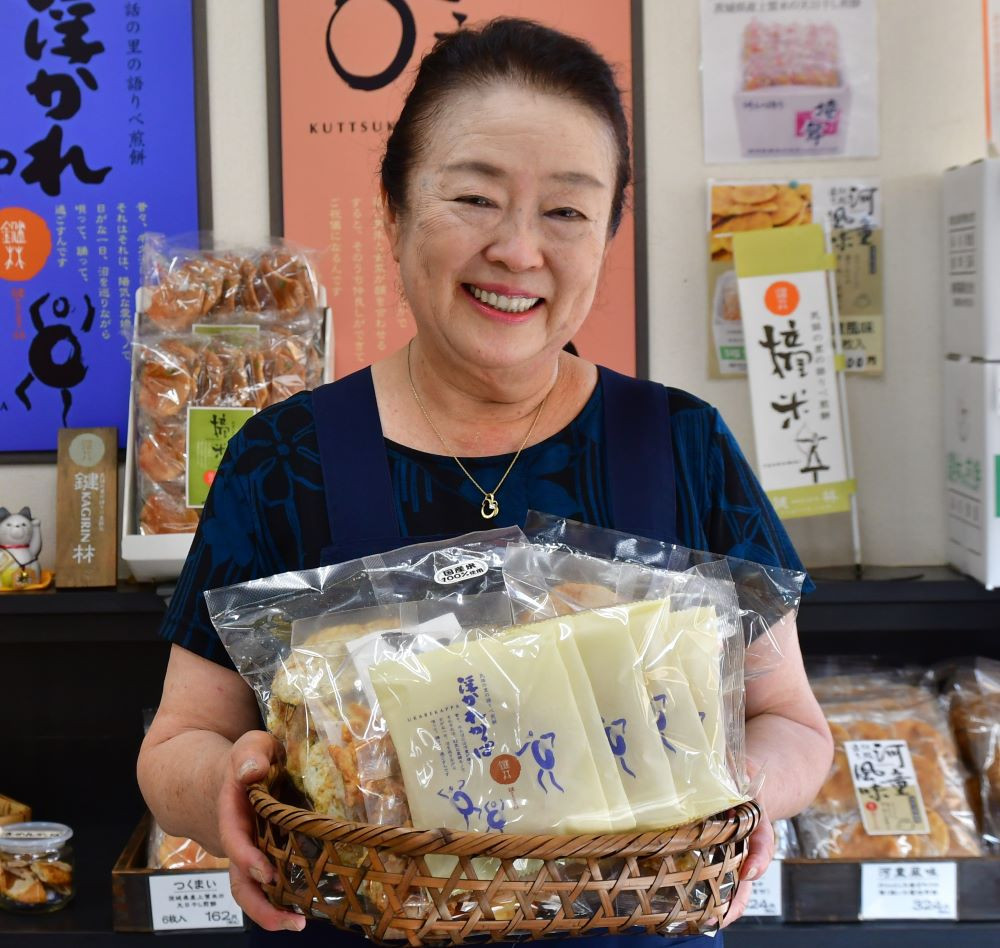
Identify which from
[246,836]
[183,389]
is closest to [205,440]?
[183,389]

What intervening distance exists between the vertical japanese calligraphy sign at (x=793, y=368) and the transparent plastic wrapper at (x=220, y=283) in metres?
0.77

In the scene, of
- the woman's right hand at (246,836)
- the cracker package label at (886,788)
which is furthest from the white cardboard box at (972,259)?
the woman's right hand at (246,836)

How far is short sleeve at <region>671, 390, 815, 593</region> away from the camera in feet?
3.67

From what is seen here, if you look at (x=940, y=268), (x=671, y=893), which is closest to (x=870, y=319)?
(x=940, y=268)

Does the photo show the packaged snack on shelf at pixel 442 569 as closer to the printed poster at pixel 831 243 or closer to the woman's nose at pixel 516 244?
the woman's nose at pixel 516 244

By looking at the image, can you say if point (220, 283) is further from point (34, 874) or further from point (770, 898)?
point (770, 898)

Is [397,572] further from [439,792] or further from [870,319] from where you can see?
[870,319]

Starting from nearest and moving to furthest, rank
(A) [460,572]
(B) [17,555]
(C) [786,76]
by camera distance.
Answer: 1. (A) [460,572]
2. (B) [17,555]
3. (C) [786,76]

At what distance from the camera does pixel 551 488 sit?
1.12 metres

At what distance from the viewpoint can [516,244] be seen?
101cm

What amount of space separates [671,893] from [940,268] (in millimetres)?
1632

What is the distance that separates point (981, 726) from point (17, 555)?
1.65 m

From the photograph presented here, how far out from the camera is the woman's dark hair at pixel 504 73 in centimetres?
105

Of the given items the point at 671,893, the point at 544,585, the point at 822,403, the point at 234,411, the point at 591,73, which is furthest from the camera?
the point at 822,403
